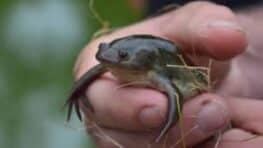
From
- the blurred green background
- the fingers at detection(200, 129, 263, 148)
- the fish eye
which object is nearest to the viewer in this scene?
the fish eye

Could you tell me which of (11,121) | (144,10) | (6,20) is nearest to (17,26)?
(6,20)

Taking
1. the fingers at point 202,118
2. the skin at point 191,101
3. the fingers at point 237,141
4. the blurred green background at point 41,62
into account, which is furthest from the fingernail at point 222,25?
the blurred green background at point 41,62

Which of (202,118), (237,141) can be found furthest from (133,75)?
→ (237,141)

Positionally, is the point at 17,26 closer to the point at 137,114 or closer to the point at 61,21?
the point at 61,21

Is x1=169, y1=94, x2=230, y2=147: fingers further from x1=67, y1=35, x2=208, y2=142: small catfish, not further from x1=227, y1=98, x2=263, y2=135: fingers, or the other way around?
x1=227, y1=98, x2=263, y2=135: fingers

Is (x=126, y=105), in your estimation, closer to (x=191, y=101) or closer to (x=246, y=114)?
(x=191, y=101)

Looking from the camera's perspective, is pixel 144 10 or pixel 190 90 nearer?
pixel 190 90

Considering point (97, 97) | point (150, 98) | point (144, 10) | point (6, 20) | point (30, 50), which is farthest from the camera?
point (6, 20)

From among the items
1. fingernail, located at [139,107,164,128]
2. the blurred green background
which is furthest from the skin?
the blurred green background
